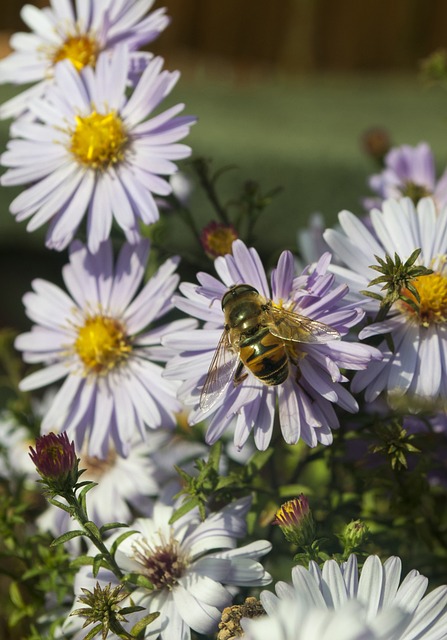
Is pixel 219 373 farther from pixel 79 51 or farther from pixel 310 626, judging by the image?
pixel 79 51

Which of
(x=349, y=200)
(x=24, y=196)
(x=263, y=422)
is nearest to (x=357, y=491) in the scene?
(x=263, y=422)

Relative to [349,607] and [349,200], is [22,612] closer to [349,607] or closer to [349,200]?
[349,607]

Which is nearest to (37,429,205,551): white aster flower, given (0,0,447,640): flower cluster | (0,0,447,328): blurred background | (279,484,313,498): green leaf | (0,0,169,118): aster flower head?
(0,0,447,640): flower cluster

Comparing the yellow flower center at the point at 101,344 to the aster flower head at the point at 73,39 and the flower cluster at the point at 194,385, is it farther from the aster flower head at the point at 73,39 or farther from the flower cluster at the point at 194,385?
the aster flower head at the point at 73,39

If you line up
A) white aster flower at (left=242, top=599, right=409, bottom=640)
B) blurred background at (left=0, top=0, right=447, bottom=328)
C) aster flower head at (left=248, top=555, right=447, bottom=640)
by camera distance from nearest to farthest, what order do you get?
white aster flower at (left=242, top=599, right=409, bottom=640)
aster flower head at (left=248, top=555, right=447, bottom=640)
blurred background at (left=0, top=0, right=447, bottom=328)

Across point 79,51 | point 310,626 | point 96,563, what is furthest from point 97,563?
point 79,51

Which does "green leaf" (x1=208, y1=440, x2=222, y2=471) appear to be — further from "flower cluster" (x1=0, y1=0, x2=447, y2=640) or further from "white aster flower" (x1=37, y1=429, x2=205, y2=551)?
"white aster flower" (x1=37, y1=429, x2=205, y2=551)

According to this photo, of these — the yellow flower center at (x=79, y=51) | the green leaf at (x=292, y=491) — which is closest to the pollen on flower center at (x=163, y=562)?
the green leaf at (x=292, y=491)
